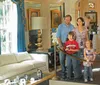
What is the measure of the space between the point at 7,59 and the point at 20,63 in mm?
391

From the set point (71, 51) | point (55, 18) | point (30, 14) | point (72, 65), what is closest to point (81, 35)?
point (71, 51)

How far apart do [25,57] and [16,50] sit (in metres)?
0.61

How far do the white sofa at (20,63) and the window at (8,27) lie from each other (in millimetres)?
626

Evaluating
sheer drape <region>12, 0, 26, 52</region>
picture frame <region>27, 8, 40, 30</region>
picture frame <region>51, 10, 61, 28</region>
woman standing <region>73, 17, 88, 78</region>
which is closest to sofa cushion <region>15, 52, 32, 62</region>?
sheer drape <region>12, 0, 26, 52</region>

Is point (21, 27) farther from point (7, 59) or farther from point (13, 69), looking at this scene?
point (13, 69)

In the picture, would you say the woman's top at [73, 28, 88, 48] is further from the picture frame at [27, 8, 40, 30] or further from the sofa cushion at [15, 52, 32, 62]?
the picture frame at [27, 8, 40, 30]

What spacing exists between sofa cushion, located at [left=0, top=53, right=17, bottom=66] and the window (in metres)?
0.73

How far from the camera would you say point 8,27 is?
743 cm

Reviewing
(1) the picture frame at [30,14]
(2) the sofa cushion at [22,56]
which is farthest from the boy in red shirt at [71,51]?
(1) the picture frame at [30,14]

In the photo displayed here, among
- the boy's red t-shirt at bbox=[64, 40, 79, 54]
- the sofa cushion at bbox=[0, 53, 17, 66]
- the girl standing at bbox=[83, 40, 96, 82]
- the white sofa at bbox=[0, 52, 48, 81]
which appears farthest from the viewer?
the sofa cushion at bbox=[0, 53, 17, 66]

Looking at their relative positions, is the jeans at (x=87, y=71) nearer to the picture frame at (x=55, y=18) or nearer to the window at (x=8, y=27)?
the window at (x=8, y=27)

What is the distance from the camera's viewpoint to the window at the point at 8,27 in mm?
7219

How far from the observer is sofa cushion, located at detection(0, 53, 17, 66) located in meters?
6.20

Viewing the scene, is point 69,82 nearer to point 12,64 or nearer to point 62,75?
point 62,75
